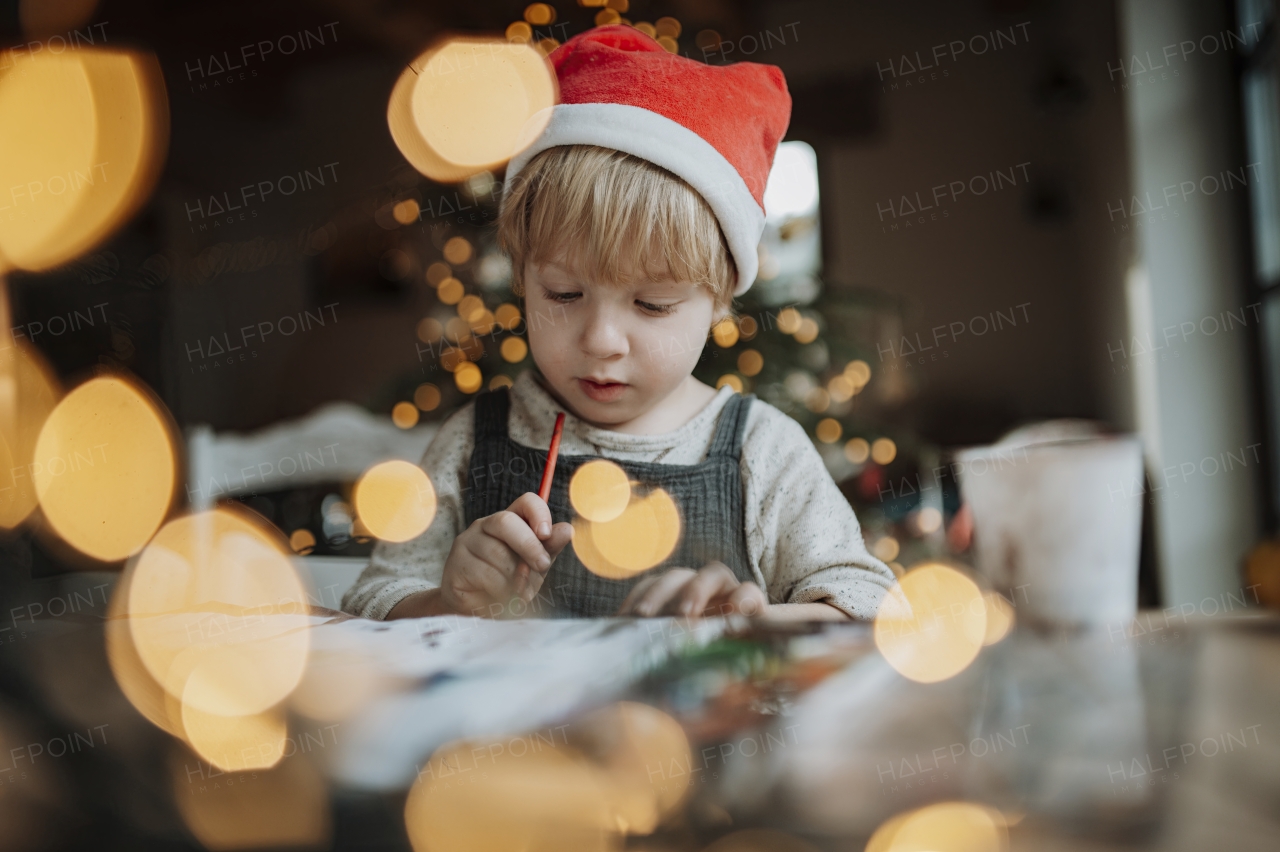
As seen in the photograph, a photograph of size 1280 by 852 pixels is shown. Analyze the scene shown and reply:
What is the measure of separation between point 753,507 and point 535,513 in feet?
0.48

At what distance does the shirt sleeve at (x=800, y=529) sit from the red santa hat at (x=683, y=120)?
4.4 inches

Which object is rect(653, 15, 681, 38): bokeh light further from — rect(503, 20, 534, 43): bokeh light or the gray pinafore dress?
the gray pinafore dress

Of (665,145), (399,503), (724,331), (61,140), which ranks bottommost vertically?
(399,503)

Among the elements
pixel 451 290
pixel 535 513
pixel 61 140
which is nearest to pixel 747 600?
pixel 535 513

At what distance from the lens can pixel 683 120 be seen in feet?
1.42

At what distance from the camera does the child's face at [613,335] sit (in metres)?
0.43

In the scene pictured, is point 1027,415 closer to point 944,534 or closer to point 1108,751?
point 944,534

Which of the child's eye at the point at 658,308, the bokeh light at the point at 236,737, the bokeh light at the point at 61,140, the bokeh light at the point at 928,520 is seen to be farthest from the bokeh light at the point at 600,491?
the bokeh light at the point at 61,140

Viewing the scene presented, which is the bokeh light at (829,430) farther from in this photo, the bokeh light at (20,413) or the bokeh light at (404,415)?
the bokeh light at (20,413)

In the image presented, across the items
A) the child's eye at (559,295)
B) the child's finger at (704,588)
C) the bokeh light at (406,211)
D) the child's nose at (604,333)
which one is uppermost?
the bokeh light at (406,211)

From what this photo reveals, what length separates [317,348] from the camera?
0.96 meters

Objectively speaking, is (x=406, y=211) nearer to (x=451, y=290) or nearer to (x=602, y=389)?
(x=451, y=290)

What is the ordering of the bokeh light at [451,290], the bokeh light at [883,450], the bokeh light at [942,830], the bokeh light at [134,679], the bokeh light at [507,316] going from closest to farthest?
1. the bokeh light at [942,830]
2. the bokeh light at [134,679]
3. the bokeh light at [507,316]
4. the bokeh light at [451,290]
5. the bokeh light at [883,450]

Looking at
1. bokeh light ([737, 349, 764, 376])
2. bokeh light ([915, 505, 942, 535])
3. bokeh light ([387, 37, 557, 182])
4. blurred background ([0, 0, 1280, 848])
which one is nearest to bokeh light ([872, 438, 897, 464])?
blurred background ([0, 0, 1280, 848])
